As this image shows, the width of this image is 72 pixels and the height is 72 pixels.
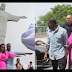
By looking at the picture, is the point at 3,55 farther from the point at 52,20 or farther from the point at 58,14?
the point at 58,14

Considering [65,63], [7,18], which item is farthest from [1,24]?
[65,63]

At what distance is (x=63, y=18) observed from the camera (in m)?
4.72

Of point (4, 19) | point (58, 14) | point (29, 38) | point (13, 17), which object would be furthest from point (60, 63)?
point (4, 19)

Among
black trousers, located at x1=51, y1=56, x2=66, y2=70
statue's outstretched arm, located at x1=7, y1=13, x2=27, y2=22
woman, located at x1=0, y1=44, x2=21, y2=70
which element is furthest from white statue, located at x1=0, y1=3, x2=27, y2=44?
black trousers, located at x1=51, y1=56, x2=66, y2=70

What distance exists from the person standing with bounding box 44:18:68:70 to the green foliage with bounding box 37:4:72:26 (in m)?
0.10

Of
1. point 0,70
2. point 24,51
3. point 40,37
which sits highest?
point 40,37

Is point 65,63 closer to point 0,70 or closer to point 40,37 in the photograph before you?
point 40,37

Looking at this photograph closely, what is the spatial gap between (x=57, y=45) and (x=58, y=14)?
79 centimetres

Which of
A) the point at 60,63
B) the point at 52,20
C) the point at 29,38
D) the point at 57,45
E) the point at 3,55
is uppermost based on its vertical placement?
the point at 52,20

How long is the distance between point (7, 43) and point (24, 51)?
48cm

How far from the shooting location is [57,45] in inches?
185

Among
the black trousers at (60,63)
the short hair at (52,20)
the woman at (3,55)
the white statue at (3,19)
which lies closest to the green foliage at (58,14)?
the short hair at (52,20)

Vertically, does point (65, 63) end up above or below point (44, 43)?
below

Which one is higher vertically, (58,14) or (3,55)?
(58,14)
